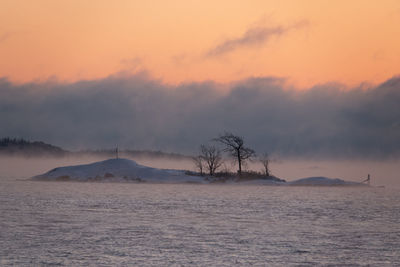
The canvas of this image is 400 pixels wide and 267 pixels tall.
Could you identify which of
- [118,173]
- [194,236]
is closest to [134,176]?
[118,173]

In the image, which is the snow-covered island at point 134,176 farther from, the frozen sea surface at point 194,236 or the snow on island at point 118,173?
the frozen sea surface at point 194,236

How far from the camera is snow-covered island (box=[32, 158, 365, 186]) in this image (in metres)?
109

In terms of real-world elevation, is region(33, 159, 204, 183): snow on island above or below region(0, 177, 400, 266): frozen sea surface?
above

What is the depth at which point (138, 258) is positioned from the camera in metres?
23.2

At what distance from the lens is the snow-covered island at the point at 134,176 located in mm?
108562

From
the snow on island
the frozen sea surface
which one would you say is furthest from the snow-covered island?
the frozen sea surface

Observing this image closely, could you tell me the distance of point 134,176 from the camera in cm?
11238

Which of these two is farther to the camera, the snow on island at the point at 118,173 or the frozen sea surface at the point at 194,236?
the snow on island at the point at 118,173

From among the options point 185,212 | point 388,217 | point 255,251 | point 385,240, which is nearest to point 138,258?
point 255,251

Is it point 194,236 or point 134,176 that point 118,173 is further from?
point 194,236

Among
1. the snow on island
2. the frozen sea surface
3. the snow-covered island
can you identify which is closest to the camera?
the frozen sea surface

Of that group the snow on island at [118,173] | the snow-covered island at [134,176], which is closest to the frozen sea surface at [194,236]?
the snow-covered island at [134,176]

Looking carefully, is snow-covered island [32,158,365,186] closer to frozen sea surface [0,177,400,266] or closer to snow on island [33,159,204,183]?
snow on island [33,159,204,183]

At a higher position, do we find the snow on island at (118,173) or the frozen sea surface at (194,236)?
the snow on island at (118,173)
